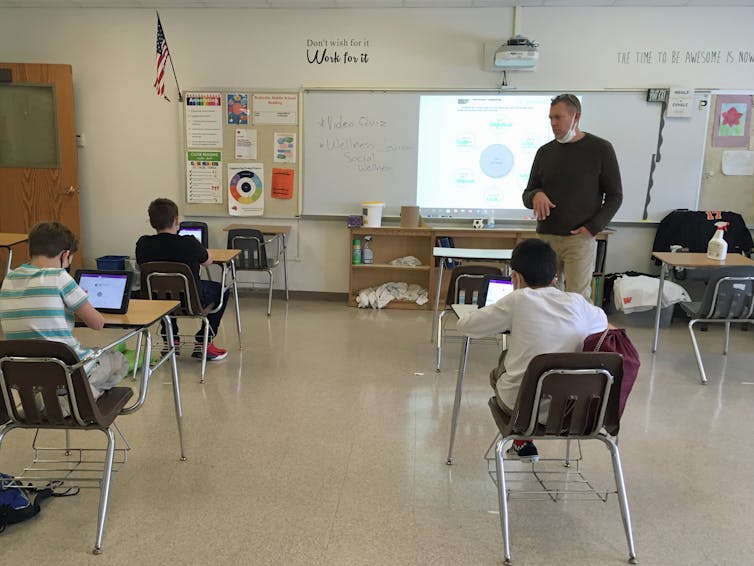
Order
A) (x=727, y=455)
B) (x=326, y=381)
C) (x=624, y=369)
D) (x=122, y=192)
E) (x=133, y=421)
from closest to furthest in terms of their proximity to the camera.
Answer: (x=624, y=369)
(x=727, y=455)
(x=133, y=421)
(x=326, y=381)
(x=122, y=192)

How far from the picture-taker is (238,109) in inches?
229

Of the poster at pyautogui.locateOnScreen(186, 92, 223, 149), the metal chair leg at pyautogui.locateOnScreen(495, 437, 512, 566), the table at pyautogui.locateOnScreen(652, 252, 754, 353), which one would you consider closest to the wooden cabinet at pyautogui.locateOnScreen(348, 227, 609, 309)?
the table at pyautogui.locateOnScreen(652, 252, 754, 353)

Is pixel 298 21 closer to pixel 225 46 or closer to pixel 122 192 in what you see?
pixel 225 46

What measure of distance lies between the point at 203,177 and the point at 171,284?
2.69 m

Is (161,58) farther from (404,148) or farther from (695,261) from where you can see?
(695,261)

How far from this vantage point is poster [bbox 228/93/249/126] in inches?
228

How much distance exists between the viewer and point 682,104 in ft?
18.1

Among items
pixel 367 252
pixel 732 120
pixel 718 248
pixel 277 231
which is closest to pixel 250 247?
pixel 277 231

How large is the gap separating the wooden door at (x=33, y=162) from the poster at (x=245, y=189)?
1507 millimetres

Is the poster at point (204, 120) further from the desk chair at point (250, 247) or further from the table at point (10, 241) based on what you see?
the table at point (10, 241)

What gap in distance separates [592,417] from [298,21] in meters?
4.87

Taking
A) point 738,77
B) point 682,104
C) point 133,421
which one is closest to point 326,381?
point 133,421

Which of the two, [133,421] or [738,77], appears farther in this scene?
[738,77]

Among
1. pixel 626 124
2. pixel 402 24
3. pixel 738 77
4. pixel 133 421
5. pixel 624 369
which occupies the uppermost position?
pixel 402 24
